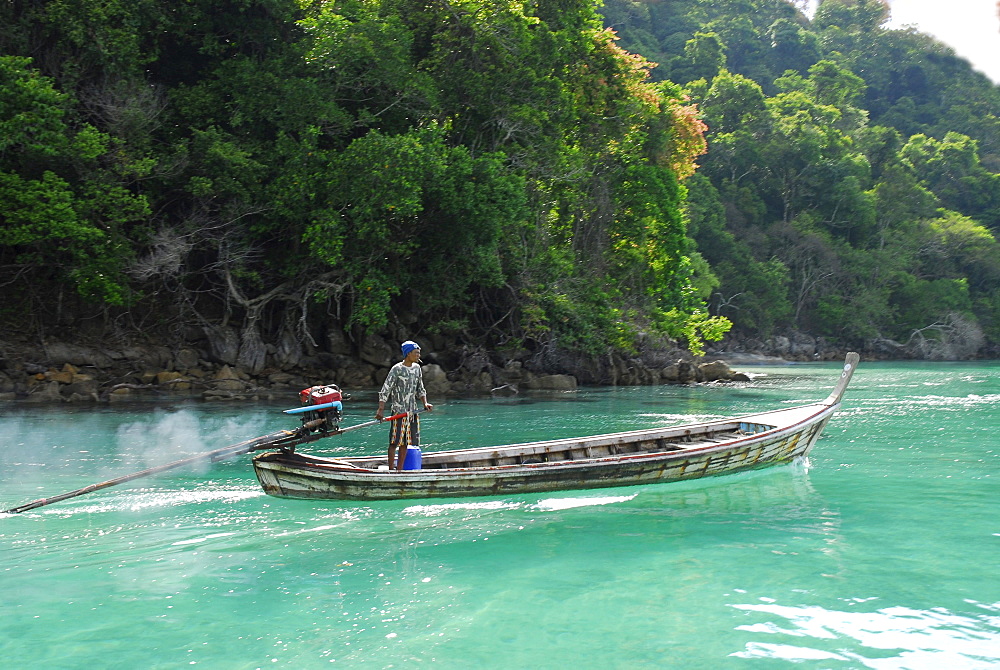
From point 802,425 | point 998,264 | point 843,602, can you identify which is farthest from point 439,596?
point 998,264

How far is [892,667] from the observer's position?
5.37 m

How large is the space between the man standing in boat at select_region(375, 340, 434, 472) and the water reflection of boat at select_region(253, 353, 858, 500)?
377mm

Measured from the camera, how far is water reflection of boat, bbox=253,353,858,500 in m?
8.79

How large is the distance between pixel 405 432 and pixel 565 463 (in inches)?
74.7

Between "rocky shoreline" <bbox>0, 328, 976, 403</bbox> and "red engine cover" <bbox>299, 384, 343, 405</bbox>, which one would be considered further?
"rocky shoreline" <bbox>0, 328, 976, 403</bbox>

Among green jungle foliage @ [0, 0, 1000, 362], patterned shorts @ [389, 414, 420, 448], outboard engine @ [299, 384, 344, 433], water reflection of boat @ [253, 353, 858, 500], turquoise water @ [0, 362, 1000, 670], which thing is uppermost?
green jungle foliage @ [0, 0, 1000, 362]

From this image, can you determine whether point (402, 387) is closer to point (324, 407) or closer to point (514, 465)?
point (324, 407)

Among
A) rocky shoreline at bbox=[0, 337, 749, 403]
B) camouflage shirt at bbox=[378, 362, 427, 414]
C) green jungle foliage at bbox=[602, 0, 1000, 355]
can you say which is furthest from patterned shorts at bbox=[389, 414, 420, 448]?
green jungle foliage at bbox=[602, 0, 1000, 355]

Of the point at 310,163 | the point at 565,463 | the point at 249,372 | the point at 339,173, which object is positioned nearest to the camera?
the point at 565,463

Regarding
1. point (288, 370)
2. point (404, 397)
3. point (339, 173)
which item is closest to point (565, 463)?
point (404, 397)

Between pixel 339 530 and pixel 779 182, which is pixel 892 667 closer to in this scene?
pixel 339 530

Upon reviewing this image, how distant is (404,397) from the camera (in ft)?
29.6

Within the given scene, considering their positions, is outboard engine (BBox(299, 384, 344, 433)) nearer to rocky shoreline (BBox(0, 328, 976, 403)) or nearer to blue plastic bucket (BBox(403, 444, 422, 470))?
blue plastic bucket (BBox(403, 444, 422, 470))

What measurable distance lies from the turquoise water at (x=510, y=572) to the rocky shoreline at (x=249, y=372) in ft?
24.0
